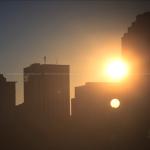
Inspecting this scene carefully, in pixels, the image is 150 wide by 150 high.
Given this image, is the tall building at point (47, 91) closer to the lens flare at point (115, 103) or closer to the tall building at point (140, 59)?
the lens flare at point (115, 103)

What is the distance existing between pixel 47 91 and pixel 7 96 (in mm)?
17230

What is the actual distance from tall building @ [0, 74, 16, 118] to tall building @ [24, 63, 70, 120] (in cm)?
760

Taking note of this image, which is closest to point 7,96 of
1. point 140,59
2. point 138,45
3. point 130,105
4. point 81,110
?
point 81,110

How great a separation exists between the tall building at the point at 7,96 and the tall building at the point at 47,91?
7597 millimetres

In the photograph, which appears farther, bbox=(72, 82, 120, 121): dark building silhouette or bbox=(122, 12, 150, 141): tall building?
bbox=(72, 82, 120, 121): dark building silhouette

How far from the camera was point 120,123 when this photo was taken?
120812mm

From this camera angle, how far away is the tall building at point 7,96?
15650cm

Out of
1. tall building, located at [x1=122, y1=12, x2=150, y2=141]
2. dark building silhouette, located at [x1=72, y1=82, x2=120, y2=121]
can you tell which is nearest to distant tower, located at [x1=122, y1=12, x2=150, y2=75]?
tall building, located at [x1=122, y1=12, x2=150, y2=141]

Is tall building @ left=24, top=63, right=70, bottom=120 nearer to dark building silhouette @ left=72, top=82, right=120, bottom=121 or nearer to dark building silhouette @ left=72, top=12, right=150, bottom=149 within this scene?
dark building silhouette @ left=72, top=82, right=120, bottom=121

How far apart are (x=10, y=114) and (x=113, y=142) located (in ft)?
183

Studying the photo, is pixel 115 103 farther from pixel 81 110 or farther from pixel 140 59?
pixel 81 110

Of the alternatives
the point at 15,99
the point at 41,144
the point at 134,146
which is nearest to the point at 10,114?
the point at 15,99

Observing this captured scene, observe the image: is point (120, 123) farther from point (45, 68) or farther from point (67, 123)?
point (45, 68)

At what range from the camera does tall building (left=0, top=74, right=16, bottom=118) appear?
156m
